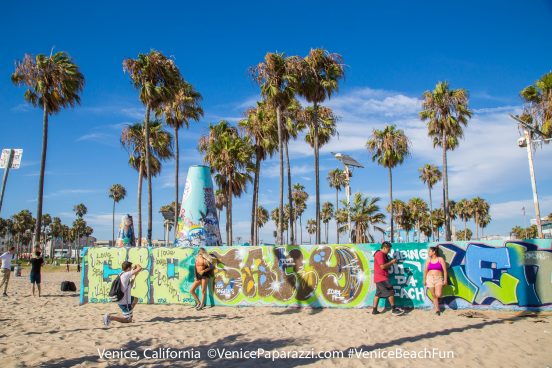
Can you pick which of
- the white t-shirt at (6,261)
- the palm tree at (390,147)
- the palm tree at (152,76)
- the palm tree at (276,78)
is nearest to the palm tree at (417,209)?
the palm tree at (390,147)

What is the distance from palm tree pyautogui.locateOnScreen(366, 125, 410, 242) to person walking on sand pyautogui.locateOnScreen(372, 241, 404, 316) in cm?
2333

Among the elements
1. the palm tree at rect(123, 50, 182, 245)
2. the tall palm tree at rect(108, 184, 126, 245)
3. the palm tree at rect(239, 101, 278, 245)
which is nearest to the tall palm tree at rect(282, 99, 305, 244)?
the palm tree at rect(239, 101, 278, 245)

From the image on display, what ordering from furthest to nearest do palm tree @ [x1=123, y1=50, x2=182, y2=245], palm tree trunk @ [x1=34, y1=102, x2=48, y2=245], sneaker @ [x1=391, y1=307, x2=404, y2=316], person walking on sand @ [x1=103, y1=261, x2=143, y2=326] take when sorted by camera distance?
1. palm tree @ [x1=123, y1=50, x2=182, y2=245]
2. palm tree trunk @ [x1=34, y1=102, x2=48, y2=245]
3. sneaker @ [x1=391, y1=307, x2=404, y2=316]
4. person walking on sand @ [x1=103, y1=261, x2=143, y2=326]

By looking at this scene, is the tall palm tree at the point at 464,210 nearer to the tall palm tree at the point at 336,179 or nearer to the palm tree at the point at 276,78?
the tall palm tree at the point at 336,179

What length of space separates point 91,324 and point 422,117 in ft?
90.4

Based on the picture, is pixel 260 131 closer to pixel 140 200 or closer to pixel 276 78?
pixel 276 78

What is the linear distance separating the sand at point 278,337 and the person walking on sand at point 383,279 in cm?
34

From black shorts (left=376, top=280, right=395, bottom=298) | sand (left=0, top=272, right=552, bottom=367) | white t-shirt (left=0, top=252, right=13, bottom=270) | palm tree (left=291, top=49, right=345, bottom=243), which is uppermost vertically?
palm tree (left=291, top=49, right=345, bottom=243)

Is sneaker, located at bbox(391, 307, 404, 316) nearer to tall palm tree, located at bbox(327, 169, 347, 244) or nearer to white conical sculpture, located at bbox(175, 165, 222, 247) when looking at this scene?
white conical sculpture, located at bbox(175, 165, 222, 247)

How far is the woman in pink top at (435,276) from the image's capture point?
9234 millimetres

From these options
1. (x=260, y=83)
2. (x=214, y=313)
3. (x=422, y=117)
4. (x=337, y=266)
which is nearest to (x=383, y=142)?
(x=422, y=117)

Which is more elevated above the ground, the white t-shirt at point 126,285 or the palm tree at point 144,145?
the palm tree at point 144,145

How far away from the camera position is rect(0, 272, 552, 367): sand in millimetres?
5777

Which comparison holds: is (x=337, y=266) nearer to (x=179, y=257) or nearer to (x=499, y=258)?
(x=499, y=258)
